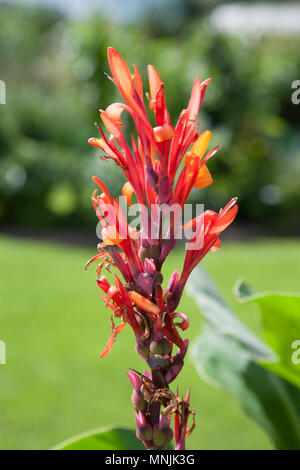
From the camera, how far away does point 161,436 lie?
52 centimetres

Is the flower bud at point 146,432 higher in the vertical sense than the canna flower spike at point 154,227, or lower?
lower

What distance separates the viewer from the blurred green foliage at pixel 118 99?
5.12 meters

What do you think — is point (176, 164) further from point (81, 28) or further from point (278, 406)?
point (81, 28)

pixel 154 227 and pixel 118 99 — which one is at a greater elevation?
pixel 118 99

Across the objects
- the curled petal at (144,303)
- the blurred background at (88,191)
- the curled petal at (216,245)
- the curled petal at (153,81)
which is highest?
the blurred background at (88,191)

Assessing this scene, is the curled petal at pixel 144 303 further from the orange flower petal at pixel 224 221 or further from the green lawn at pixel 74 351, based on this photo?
the green lawn at pixel 74 351

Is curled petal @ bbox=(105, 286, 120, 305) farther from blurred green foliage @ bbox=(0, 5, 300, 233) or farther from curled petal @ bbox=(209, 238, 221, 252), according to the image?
blurred green foliage @ bbox=(0, 5, 300, 233)

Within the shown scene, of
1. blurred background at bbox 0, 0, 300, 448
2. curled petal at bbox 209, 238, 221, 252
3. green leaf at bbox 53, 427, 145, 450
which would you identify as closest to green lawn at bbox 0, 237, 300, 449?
blurred background at bbox 0, 0, 300, 448

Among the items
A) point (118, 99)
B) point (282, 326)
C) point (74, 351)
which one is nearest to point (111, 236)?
point (282, 326)

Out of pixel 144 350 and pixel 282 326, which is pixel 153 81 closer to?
pixel 144 350

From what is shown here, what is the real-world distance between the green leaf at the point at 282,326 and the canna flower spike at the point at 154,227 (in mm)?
447

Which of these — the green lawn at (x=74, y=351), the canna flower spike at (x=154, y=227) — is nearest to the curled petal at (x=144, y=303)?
the canna flower spike at (x=154, y=227)

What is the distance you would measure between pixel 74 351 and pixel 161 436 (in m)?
2.34

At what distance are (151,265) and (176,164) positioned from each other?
9cm
